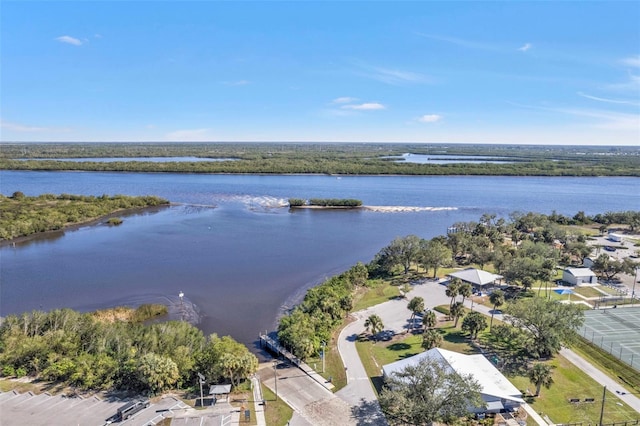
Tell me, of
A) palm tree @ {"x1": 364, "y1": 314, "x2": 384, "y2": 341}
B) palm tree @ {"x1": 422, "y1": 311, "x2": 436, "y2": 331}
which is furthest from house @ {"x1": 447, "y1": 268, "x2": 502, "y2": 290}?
palm tree @ {"x1": 364, "y1": 314, "x2": 384, "y2": 341}

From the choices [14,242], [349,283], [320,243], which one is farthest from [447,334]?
[14,242]

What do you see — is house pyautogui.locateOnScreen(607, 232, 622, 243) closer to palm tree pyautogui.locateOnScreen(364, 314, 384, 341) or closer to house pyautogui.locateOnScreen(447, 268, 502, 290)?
house pyautogui.locateOnScreen(447, 268, 502, 290)

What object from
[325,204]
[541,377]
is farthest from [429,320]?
[325,204]

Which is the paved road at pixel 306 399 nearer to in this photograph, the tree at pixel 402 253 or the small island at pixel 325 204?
the tree at pixel 402 253

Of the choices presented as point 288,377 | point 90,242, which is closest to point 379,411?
point 288,377

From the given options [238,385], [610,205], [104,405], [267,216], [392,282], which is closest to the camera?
[104,405]

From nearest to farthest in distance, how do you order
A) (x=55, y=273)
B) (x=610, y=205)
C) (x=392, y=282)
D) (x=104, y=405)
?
(x=104, y=405) < (x=392, y=282) < (x=55, y=273) < (x=610, y=205)

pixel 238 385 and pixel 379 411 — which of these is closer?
pixel 379 411

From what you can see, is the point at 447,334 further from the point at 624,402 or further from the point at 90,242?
Result: the point at 90,242
